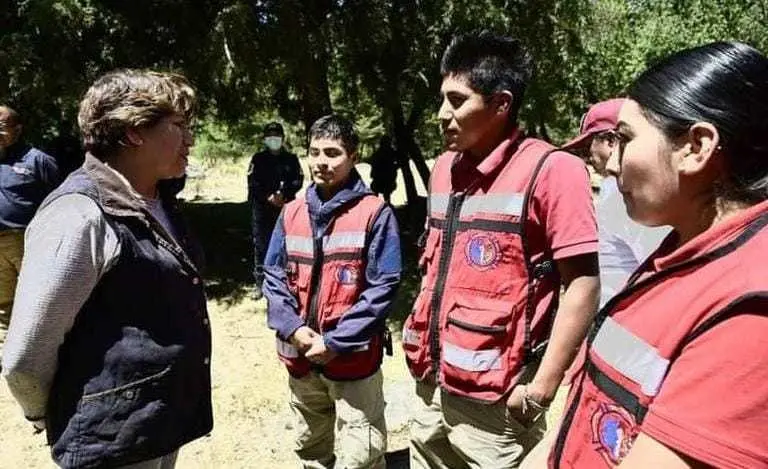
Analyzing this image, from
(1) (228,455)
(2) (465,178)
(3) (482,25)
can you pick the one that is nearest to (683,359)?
(2) (465,178)

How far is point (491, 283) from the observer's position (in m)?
2.07

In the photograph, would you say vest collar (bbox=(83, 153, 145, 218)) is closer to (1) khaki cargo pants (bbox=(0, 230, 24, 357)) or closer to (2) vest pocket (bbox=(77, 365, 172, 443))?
(2) vest pocket (bbox=(77, 365, 172, 443))

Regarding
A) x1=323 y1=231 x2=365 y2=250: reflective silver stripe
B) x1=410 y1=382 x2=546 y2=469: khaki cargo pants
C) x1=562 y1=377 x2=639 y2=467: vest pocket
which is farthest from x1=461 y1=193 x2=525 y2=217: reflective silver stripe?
x1=562 y1=377 x2=639 y2=467: vest pocket

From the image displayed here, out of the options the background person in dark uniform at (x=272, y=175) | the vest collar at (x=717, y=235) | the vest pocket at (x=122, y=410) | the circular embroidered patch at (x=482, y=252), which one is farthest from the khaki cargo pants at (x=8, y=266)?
the vest collar at (x=717, y=235)

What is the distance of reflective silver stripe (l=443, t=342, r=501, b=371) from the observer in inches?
82.2

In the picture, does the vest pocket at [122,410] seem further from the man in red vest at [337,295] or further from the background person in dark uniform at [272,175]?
the background person in dark uniform at [272,175]

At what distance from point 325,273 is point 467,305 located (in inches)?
35.5

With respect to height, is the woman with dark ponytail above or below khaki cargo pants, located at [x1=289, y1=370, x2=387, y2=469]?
above

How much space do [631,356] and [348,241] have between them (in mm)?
1813

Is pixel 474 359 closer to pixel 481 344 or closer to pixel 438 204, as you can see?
pixel 481 344

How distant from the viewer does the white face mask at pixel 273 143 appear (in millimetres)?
7109

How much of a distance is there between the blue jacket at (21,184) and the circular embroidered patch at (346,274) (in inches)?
127

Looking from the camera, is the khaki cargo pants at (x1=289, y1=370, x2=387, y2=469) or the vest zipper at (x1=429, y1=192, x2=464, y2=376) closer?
the vest zipper at (x1=429, y1=192, x2=464, y2=376)

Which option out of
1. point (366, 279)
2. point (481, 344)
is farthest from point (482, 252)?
point (366, 279)
